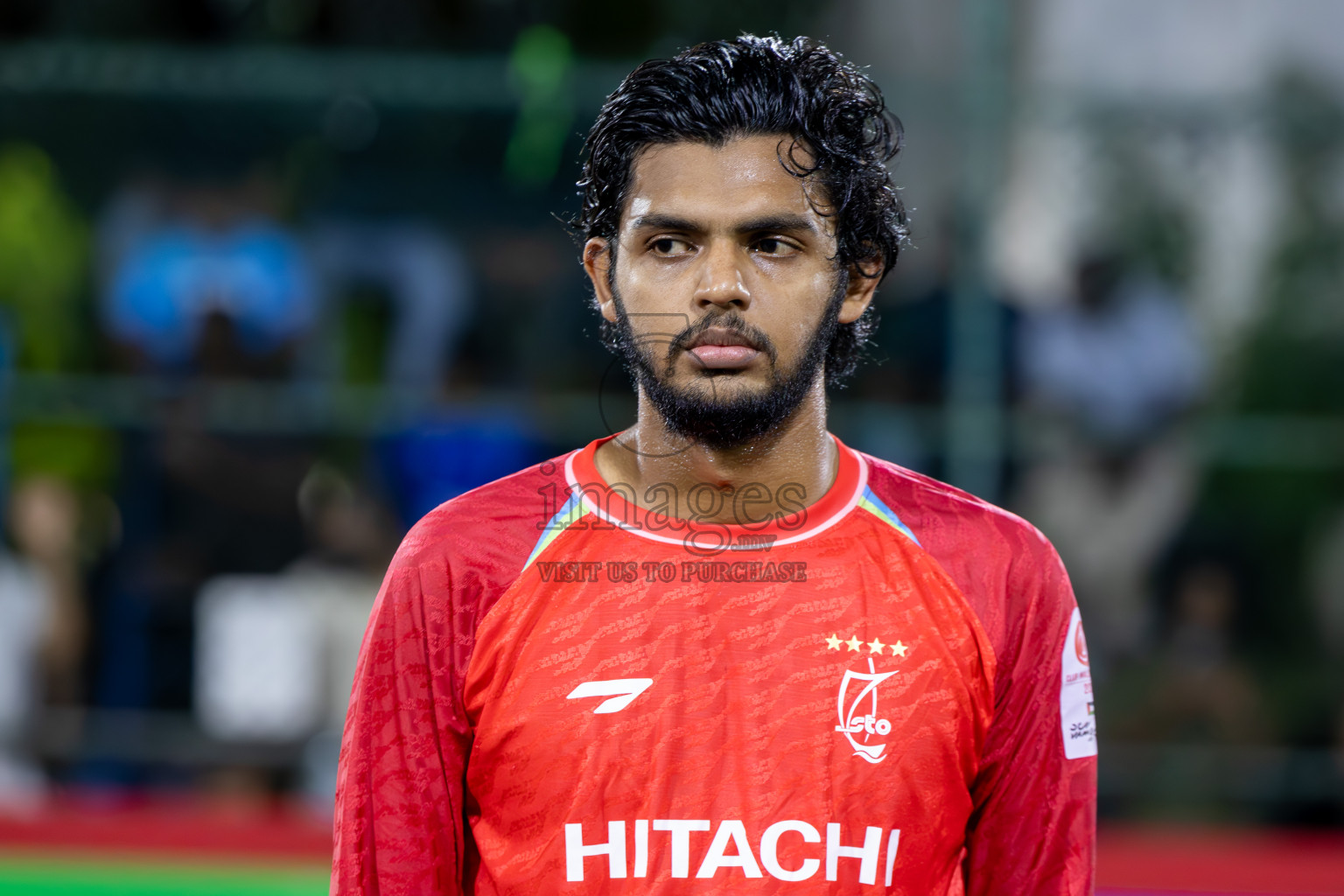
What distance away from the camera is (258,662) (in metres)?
5.56

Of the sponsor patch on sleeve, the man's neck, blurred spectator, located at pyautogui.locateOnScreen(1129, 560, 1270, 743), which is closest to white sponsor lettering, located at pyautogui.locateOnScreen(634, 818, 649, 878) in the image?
the man's neck

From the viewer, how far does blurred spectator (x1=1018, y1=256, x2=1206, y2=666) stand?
572cm

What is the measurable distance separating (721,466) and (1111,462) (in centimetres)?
398

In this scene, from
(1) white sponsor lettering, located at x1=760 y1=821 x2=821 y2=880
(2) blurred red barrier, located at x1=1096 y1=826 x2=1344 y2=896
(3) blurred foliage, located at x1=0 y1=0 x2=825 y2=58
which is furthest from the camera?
(3) blurred foliage, located at x1=0 y1=0 x2=825 y2=58

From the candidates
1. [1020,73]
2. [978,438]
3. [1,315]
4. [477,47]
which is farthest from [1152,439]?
[1,315]

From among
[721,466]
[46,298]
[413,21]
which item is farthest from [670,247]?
[46,298]

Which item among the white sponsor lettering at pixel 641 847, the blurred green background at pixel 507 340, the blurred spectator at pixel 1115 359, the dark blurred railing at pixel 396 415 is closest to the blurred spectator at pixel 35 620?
the blurred green background at pixel 507 340

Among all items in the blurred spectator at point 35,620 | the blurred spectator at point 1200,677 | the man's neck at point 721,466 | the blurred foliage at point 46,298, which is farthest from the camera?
the blurred foliage at point 46,298

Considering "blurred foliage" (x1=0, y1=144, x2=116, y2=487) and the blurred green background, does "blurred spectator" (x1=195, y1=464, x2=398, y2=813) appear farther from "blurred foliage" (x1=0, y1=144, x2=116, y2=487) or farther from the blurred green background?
"blurred foliage" (x1=0, y1=144, x2=116, y2=487)

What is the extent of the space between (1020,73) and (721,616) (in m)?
4.53

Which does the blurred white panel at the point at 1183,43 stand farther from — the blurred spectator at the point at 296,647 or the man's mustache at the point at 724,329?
the man's mustache at the point at 724,329

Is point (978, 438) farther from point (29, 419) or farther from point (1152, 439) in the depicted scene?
point (29, 419)

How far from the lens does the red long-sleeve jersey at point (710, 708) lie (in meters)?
1.89

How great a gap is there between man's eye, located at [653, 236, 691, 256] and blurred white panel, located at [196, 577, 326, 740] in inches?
152
